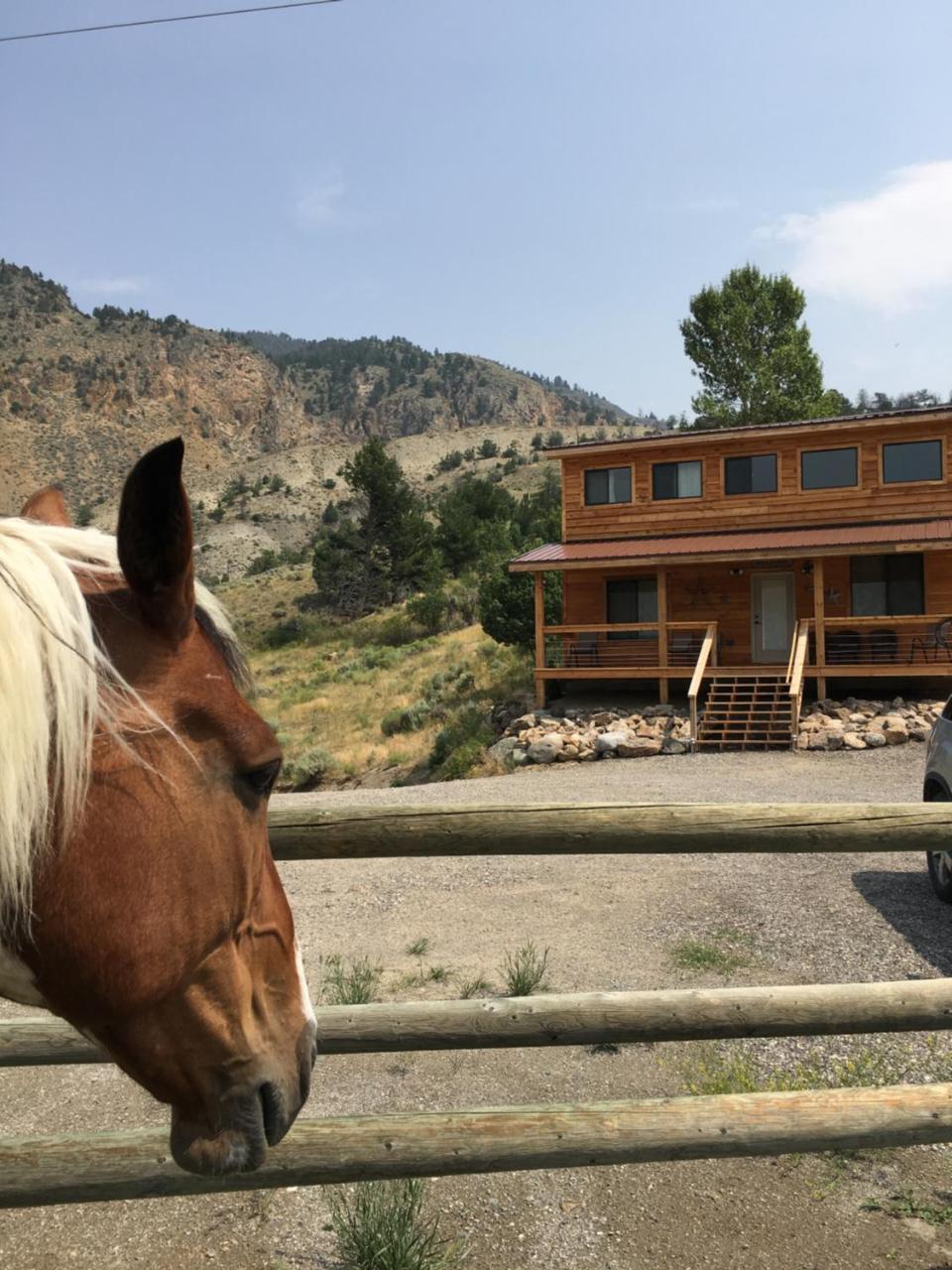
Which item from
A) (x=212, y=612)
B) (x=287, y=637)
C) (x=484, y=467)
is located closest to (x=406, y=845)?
(x=212, y=612)

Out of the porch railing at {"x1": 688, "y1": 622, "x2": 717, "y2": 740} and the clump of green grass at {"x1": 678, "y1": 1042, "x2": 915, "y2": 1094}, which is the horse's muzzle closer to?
the clump of green grass at {"x1": 678, "y1": 1042, "x2": 915, "y2": 1094}

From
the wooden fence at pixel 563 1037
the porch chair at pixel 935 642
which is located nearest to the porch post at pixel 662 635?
the porch chair at pixel 935 642

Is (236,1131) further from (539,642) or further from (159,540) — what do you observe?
(539,642)

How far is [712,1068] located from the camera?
435 cm

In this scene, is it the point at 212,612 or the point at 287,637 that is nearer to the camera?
the point at 212,612

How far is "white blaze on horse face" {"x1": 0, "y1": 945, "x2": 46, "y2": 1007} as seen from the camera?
1198mm

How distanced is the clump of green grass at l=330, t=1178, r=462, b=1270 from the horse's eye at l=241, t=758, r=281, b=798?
235 centimetres

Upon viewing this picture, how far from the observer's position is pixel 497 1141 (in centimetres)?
246

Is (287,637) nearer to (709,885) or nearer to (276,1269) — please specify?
(709,885)

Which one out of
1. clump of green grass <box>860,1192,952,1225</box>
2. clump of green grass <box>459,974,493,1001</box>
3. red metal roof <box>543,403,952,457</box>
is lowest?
clump of green grass <box>459,974,493,1001</box>

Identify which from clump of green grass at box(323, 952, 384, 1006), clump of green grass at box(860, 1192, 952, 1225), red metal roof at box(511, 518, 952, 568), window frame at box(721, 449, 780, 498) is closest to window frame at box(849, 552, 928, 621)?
red metal roof at box(511, 518, 952, 568)

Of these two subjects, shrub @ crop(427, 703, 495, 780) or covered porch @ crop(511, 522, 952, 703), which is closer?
covered porch @ crop(511, 522, 952, 703)

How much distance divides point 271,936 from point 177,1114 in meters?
0.29

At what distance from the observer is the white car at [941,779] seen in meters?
7.25
